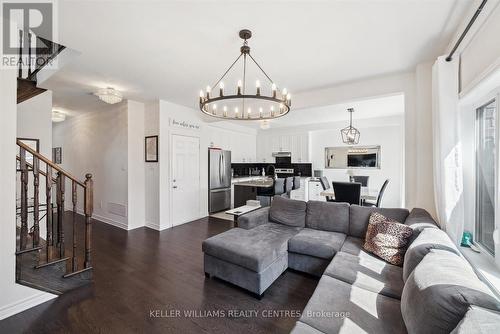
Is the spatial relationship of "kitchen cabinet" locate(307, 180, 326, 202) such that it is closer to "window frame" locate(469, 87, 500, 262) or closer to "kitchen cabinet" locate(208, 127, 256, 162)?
"kitchen cabinet" locate(208, 127, 256, 162)

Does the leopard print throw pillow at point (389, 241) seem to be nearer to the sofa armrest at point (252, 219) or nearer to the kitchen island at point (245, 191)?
the sofa armrest at point (252, 219)

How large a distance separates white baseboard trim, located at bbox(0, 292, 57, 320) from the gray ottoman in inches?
60.9

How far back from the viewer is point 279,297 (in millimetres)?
2150

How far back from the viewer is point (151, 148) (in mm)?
4434

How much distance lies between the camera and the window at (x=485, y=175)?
180 centimetres

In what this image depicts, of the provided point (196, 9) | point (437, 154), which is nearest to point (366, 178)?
point (437, 154)

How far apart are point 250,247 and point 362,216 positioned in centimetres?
153

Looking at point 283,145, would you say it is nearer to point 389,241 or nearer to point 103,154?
point 103,154

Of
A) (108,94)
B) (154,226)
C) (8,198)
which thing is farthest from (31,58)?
(154,226)

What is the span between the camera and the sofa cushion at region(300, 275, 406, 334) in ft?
4.06

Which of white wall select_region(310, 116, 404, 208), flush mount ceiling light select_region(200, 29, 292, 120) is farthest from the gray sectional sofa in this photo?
white wall select_region(310, 116, 404, 208)

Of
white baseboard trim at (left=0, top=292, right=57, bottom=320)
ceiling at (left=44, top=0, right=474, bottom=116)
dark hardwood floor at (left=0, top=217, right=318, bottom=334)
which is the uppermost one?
ceiling at (left=44, top=0, right=474, bottom=116)

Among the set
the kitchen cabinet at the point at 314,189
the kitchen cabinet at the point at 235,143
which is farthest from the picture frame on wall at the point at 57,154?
the kitchen cabinet at the point at 314,189

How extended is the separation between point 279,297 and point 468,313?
5.17ft
